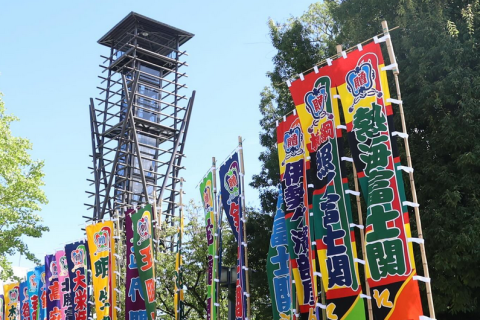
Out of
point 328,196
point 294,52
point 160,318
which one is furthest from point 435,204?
point 160,318

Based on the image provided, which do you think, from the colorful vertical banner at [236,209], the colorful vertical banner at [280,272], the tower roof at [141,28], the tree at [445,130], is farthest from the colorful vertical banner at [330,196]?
the tower roof at [141,28]

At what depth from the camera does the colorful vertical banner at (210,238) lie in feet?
40.9

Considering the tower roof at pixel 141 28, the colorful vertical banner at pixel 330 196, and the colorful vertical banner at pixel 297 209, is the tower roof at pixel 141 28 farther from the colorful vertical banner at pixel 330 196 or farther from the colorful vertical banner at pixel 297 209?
the colorful vertical banner at pixel 330 196

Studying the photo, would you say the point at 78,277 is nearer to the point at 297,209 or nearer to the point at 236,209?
the point at 236,209

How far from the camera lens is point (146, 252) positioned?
14.3 meters

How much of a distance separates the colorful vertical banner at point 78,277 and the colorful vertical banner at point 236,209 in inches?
256

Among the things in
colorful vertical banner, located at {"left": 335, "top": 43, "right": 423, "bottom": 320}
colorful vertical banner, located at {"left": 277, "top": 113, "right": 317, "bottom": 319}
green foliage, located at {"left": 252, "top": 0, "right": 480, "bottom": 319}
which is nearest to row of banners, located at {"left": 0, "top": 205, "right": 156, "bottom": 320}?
colorful vertical banner, located at {"left": 277, "top": 113, "right": 317, "bottom": 319}

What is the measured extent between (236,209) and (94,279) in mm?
5934

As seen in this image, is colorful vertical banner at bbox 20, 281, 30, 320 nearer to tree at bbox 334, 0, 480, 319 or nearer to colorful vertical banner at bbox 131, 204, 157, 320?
colorful vertical banner at bbox 131, 204, 157, 320

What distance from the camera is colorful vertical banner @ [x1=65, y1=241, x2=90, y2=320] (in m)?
16.6

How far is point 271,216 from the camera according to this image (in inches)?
659

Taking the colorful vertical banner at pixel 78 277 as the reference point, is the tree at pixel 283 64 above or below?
above

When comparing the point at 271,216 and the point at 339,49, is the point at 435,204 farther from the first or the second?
the point at 271,216

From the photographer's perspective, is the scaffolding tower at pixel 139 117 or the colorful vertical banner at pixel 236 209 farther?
the scaffolding tower at pixel 139 117
